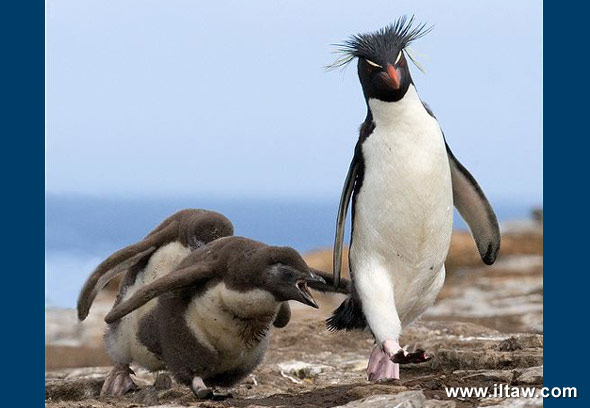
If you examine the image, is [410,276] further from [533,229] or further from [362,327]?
[533,229]

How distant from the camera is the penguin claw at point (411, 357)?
5.34m

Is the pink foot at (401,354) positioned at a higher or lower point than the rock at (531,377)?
higher

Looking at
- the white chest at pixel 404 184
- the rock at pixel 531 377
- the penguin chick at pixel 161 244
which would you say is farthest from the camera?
the penguin chick at pixel 161 244

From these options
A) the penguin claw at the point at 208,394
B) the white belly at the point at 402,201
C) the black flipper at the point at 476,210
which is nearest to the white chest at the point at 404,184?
the white belly at the point at 402,201

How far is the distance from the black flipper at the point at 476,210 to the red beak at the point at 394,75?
2.03 ft

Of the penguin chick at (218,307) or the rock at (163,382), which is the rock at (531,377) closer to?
the penguin chick at (218,307)

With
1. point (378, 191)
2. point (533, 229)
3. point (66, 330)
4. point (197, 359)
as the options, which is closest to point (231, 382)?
point (197, 359)

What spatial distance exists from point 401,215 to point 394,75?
71 centimetres

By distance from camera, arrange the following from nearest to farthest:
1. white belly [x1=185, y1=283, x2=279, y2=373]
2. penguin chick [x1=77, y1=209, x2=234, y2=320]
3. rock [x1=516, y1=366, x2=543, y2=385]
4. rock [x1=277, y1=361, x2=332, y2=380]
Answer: rock [x1=516, y1=366, x2=543, y2=385]
white belly [x1=185, y1=283, x2=279, y2=373]
penguin chick [x1=77, y1=209, x2=234, y2=320]
rock [x1=277, y1=361, x2=332, y2=380]

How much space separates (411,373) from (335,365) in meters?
1.26

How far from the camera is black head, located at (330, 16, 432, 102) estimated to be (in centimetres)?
578

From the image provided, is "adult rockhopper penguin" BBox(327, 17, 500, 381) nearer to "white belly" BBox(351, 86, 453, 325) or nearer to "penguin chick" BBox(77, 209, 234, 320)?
"white belly" BBox(351, 86, 453, 325)

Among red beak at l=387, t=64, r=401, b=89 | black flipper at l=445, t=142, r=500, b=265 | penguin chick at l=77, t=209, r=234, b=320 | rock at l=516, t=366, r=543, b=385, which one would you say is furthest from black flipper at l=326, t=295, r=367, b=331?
red beak at l=387, t=64, r=401, b=89

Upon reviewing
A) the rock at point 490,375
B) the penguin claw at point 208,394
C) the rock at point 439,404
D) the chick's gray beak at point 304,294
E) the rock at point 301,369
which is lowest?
the rock at point 301,369
